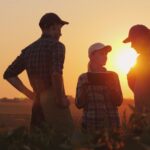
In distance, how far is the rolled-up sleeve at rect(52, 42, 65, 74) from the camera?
6.36m

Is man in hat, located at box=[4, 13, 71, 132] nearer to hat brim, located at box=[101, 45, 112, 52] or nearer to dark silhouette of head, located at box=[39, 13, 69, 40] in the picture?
dark silhouette of head, located at box=[39, 13, 69, 40]

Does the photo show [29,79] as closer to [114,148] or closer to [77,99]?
[77,99]

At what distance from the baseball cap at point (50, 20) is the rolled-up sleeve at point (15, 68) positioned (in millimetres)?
485

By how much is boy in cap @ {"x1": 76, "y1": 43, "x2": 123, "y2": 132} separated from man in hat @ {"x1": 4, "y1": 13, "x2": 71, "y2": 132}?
30.9 inches

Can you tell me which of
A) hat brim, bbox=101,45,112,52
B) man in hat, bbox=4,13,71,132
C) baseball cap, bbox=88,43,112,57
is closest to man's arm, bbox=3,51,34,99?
man in hat, bbox=4,13,71,132

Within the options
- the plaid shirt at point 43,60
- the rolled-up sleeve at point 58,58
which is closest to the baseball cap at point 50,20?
the plaid shirt at point 43,60

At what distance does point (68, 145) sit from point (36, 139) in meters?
0.34

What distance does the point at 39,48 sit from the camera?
661cm

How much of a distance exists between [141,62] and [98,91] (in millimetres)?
816

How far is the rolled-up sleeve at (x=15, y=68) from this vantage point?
689 centimetres

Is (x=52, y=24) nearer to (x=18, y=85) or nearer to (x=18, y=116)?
(x=18, y=85)

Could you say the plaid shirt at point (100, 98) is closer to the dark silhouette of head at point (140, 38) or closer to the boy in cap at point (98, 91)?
the boy in cap at point (98, 91)

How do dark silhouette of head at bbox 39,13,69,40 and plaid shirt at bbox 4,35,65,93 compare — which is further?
dark silhouette of head at bbox 39,13,69,40

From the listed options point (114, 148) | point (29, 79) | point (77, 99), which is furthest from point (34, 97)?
point (114, 148)
